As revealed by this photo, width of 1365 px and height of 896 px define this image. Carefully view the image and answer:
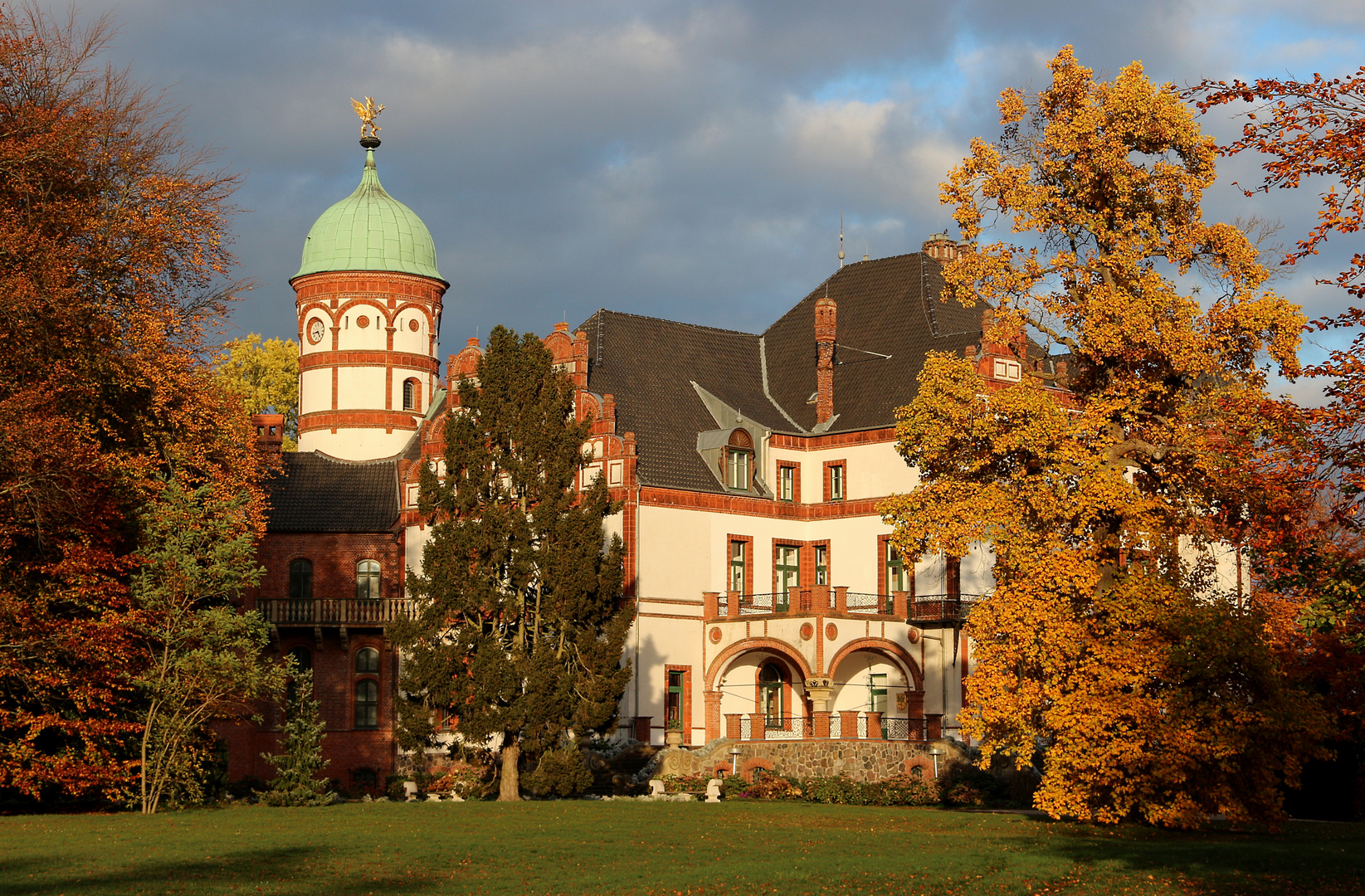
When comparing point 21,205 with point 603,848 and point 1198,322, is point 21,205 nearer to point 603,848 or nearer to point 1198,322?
point 603,848

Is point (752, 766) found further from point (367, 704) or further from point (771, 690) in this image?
point (367, 704)

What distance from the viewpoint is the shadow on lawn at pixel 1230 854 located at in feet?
66.3

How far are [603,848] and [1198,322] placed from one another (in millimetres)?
13174

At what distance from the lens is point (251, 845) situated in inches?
934

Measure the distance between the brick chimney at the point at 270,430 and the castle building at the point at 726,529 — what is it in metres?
0.23

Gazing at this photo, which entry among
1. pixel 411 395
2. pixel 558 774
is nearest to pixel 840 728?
pixel 558 774

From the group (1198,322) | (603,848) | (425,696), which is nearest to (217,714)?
(425,696)

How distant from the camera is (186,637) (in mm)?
31125

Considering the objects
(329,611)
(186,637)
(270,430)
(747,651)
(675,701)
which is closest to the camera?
(186,637)

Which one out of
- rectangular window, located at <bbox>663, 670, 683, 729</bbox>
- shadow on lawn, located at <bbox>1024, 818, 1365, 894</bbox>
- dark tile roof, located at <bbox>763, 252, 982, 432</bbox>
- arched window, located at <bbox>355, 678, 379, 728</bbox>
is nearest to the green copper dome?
dark tile roof, located at <bbox>763, 252, 982, 432</bbox>

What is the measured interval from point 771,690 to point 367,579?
13.2 metres

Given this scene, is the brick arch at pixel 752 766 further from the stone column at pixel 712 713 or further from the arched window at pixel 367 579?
the arched window at pixel 367 579

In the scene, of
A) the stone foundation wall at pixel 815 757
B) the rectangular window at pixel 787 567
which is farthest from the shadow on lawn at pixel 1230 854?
the rectangular window at pixel 787 567

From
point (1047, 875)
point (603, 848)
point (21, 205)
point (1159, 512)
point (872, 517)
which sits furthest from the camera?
point (872, 517)
